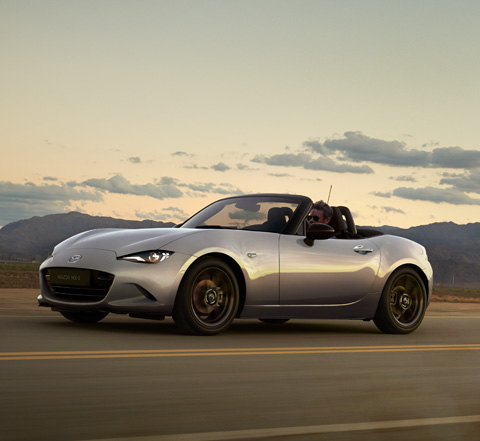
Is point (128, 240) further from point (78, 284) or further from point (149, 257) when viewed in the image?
point (78, 284)

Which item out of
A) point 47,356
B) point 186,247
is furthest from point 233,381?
point 186,247

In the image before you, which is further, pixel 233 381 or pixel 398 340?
pixel 398 340

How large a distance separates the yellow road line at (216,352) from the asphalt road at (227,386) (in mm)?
12

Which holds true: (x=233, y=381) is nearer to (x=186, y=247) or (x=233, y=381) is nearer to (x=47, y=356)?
(x=47, y=356)

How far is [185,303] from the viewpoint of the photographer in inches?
343

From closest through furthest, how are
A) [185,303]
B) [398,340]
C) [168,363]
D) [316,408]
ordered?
1. [316,408]
2. [168,363]
3. [185,303]
4. [398,340]

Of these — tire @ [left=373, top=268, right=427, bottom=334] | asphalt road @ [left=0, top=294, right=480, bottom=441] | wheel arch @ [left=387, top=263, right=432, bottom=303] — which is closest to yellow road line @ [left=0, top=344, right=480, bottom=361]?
asphalt road @ [left=0, top=294, right=480, bottom=441]

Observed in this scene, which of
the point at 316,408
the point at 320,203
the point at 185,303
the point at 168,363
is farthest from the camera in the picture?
the point at 320,203

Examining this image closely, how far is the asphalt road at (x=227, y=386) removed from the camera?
4.49 metres

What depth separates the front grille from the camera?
8758 millimetres

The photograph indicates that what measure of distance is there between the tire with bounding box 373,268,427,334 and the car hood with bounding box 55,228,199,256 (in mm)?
2866

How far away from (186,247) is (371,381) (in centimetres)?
295

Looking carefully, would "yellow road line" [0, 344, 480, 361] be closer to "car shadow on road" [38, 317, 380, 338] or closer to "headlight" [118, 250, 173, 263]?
"car shadow on road" [38, 317, 380, 338]

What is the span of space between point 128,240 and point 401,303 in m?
3.80
